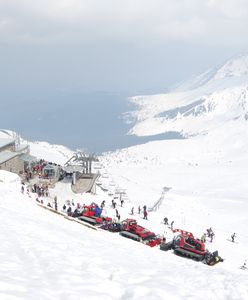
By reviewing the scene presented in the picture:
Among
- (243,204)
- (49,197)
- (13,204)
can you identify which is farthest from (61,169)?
(243,204)

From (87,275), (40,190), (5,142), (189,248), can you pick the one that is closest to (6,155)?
(5,142)

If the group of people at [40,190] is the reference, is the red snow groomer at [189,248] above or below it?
below

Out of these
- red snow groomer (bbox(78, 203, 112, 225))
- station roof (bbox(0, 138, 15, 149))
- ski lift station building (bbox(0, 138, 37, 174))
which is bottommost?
red snow groomer (bbox(78, 203, 112, 225))

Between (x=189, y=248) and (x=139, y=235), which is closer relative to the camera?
(x=189, y=248)

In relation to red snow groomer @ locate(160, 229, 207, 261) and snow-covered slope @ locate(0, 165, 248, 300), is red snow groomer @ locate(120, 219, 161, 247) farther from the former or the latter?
snow-covered slope @ locate(0, 165, 248, 300)

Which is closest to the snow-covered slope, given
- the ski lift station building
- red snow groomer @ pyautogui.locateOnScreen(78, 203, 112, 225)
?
red snow groomer @ pyautogui.locateOnScreen(78, 203, 112, 225)

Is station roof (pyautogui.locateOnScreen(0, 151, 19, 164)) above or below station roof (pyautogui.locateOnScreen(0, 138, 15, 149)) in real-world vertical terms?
below

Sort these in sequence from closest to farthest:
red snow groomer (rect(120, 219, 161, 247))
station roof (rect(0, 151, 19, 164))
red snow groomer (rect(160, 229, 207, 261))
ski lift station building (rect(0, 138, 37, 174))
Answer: red snow groomer (rect(160, 229, 207, 261)), red snow groomer (rect(120, 219, 161, 247)), station roof (rect(0, 151, 19, 164)), ski lift station building (rect(0, 138, 37, 174))

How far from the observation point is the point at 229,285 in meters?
13.2

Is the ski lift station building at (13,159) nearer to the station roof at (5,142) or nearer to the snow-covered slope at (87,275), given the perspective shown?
the station roof at (5,142)

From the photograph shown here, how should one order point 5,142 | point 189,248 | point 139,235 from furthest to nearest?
point 5,142 < point 139,235 < point 189,248

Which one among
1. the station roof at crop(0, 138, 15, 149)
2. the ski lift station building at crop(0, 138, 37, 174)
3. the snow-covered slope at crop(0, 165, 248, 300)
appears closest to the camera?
the snow-covered slope at crop(0, 165, 248, 300)

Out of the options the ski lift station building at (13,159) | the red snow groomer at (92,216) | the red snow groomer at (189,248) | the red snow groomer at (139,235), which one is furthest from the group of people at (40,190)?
the red snow groomer at (189,248)

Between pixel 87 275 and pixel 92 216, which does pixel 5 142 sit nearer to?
pixel 92 216
